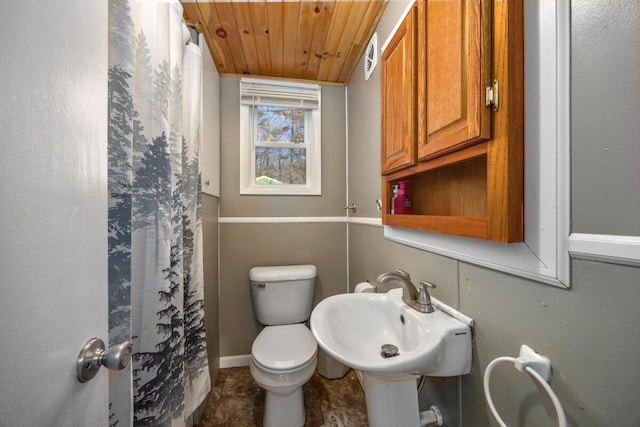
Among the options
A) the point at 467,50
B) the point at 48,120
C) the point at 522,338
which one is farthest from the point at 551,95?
the point at 48,120

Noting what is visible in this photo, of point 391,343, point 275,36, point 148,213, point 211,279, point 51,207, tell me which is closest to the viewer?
point 51,207

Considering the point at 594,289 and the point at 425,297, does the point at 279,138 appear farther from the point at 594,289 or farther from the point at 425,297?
the point at 594,289

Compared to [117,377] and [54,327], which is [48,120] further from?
[117,377]

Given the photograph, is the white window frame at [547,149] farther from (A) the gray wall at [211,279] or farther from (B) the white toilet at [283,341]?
(A) the gray wall at [211,279]

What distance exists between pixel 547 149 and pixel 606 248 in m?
0.21

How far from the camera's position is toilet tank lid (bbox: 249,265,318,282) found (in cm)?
157

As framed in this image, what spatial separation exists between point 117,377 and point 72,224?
0.44 metres

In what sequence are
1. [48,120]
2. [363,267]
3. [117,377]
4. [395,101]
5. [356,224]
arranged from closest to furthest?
[48,120] < [117,377] < [395,101] < [363,267] < [356,224]

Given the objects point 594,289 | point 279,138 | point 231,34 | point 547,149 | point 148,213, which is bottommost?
point 594,289

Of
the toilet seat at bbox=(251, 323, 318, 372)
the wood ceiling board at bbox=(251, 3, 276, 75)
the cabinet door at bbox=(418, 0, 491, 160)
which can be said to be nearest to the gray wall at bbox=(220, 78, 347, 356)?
the wood ceiling board at bbox=(251, 3, 276, 75)

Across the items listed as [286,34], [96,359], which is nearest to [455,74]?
[96,359]

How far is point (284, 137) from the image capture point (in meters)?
1.88

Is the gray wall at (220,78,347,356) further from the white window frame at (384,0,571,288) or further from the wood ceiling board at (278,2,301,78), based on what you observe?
the white window frame at (384,0,571,288)

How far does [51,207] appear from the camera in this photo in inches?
13.1
